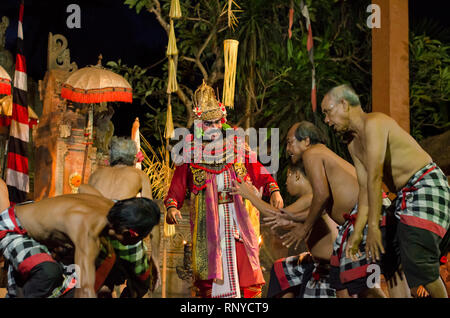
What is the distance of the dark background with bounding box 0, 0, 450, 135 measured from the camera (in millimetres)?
8781

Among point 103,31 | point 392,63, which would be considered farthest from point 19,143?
point 392,63

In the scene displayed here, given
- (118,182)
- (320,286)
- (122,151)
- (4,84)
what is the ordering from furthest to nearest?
(4,84) → (122,151) → (118,182) → (320,286)

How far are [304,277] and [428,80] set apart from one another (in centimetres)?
565

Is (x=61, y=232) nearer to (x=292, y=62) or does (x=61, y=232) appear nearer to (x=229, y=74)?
(x=229, y=74)

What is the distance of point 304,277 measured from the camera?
3734 mm

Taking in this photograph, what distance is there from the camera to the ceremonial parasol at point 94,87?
7.14m

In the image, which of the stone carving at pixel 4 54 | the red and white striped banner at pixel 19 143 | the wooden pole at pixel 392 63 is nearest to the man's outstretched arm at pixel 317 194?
the wooden pole at pixel 392 63

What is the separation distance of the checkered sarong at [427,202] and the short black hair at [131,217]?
4.55ft

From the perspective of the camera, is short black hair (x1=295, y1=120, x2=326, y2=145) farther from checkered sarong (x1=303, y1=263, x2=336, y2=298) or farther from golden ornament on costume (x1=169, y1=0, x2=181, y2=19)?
golden ornament on costume (x1=169, y1=0, x2=181, y2=19)

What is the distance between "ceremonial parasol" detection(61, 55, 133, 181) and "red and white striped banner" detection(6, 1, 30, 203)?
0.70 m

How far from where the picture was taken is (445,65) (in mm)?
8570

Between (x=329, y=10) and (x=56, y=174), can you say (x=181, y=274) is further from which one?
(x=329, y=10)

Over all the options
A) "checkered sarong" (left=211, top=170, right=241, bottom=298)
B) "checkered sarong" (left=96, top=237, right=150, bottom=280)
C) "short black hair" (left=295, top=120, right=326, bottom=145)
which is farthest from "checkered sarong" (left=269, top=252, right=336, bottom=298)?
"checkered sarong" (left=96, top=237, right=150, bottom=280)
